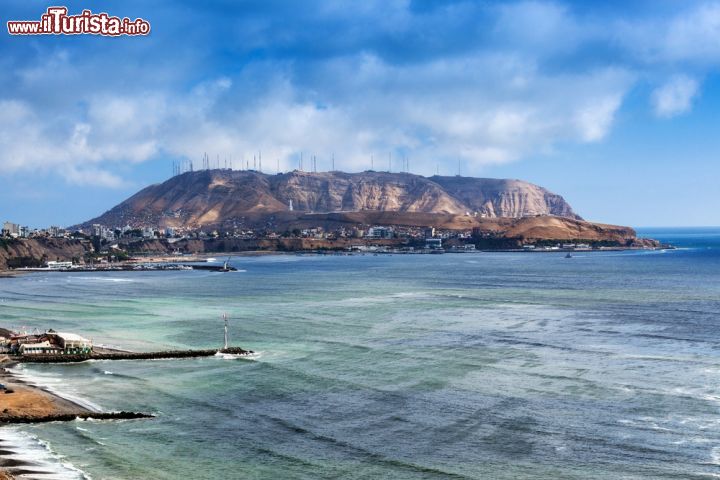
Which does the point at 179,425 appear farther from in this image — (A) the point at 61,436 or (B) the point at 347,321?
(B) the point at 347,321

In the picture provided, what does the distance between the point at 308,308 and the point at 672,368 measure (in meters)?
38.9

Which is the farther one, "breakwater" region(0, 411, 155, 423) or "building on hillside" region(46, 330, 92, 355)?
"building on hillside" region(46, 330, 92, 355)

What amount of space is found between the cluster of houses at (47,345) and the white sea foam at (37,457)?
17.5m

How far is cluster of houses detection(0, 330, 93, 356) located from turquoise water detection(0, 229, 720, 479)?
245cm

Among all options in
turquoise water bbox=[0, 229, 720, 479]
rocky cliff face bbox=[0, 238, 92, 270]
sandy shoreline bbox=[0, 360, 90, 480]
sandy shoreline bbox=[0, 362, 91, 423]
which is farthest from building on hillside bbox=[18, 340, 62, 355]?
rocky cliff face bbox=[0, 238, 92, 270]

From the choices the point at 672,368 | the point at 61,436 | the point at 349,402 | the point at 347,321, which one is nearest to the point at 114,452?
the point at 61,436

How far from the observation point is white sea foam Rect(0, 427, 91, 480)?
26.3 m

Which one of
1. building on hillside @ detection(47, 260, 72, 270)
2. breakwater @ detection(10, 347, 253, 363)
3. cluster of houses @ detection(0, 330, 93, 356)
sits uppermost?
building on hillside @ detection(47, 260, 72, 270)

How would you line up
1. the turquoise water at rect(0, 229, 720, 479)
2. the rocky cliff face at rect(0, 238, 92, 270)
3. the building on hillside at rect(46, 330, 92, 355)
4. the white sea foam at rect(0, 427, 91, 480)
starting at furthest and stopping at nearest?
the rocky cliff face at rect(0, 238, 92, 270), the building on hillside at rect(46, 330, 92, 355), the turquoise water at rect(0, 229, 720, 479), the white sea foam at rect(0, 427, 91, 480)

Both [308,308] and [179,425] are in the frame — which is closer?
[179,425]

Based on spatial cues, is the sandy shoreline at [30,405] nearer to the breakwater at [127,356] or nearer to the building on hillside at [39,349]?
the breakwater at [127,356]

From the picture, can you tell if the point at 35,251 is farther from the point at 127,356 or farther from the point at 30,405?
the point at 30,405

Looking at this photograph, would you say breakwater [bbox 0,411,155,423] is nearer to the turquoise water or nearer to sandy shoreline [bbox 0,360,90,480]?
sandy shoreline [bbox 0,360,90,480]

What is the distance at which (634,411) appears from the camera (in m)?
33.1
